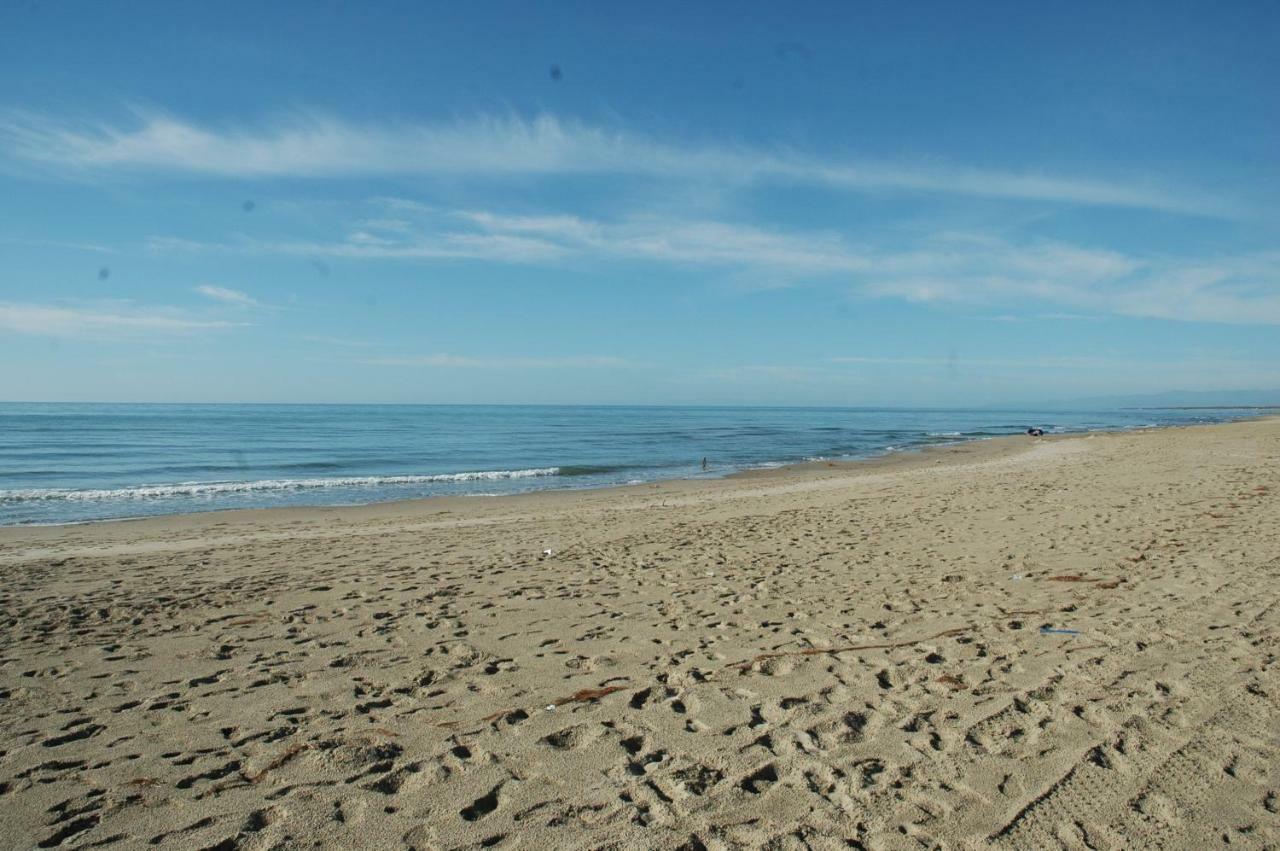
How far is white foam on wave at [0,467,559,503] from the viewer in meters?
19.1

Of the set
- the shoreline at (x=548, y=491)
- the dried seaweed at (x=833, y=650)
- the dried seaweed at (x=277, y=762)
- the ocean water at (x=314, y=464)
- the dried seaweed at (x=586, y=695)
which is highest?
the dried seaweed at (x=833, y=650)

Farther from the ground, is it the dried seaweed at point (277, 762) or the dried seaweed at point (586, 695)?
the dried seaweed at point (586, 695)

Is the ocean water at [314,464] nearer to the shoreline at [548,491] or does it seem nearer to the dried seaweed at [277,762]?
the shoreline at [548,491]

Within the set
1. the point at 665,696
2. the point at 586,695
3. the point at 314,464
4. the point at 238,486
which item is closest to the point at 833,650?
the point at 665,696

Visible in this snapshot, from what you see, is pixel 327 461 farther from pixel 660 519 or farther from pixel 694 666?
pixel 694 666

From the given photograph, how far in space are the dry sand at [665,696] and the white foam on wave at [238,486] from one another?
449 inches

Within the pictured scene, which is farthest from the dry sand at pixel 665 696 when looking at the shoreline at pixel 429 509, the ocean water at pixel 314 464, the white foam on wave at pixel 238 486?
the white foam on wave at pixel 238 486

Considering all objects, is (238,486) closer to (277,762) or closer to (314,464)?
(314,464)

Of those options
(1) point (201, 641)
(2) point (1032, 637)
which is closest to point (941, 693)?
(2) point (1032, 637)

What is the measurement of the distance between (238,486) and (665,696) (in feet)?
67.5

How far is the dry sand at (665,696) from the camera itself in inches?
130

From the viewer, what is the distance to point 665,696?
4.68 m

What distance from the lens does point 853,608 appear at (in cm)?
664

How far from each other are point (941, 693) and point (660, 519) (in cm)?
901
